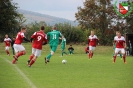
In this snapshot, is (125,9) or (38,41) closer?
(38,41)

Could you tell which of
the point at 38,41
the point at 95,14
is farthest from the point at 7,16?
the point at 38,41

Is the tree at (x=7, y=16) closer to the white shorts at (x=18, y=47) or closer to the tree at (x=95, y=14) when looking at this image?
the tree at (x=95, y=14)

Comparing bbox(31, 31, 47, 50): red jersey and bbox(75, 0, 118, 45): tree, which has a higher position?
bbox(75, 0, 118, 45): tree

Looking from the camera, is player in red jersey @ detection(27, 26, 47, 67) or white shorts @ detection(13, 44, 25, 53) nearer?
player in red jersey @ detection(27, 26, 47, 67)

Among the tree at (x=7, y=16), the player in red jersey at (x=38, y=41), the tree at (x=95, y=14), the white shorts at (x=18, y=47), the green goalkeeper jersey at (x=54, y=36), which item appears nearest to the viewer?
the player in red jersey at (x=38, y=41)

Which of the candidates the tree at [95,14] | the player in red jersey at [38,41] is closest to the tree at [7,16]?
the tree at [95,14]

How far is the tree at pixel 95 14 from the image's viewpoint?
235 ft

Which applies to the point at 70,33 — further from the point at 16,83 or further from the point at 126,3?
the point at 16,83

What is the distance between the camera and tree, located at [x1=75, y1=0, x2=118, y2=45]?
71.5m

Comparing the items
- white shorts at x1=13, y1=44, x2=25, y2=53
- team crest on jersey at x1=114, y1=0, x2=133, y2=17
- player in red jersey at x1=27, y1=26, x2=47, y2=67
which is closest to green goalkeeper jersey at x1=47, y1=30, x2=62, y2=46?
white shorts at x1=13, y1=44, x2=25, y2=53

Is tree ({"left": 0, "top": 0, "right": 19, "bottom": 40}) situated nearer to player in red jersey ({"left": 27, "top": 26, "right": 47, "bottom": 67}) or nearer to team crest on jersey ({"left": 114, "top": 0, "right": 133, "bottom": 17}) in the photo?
team crest on jersey ({"left": 114, "top": 0, "right": 133, "bottom": 17})

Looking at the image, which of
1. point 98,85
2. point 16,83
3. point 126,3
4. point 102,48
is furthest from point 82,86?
point 126,3

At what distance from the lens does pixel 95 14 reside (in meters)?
72.2

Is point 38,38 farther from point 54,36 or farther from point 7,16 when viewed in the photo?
point 7,16
